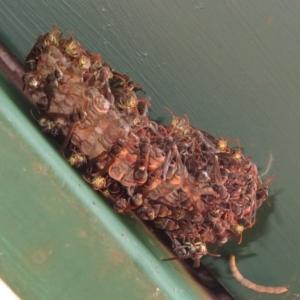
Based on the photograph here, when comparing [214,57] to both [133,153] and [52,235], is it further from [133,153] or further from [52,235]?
[52,235]

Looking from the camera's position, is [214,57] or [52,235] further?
[214,57]

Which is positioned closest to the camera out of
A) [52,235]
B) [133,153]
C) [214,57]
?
[52,235]

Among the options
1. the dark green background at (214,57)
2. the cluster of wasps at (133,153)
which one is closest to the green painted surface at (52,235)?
the cluster of wasps at (133,153)

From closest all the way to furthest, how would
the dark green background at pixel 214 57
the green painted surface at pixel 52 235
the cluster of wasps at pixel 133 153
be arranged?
1. the green painted surface at pixel 52 235
2. the cluster of wasps at pixel 133 153
3. the dark green background at pixel 214 57

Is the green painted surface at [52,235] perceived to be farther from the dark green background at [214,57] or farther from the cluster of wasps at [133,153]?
the dark green background at [214,57]

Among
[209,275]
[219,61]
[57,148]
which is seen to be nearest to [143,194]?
[57,148]

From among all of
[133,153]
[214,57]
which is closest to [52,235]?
[133,153]
